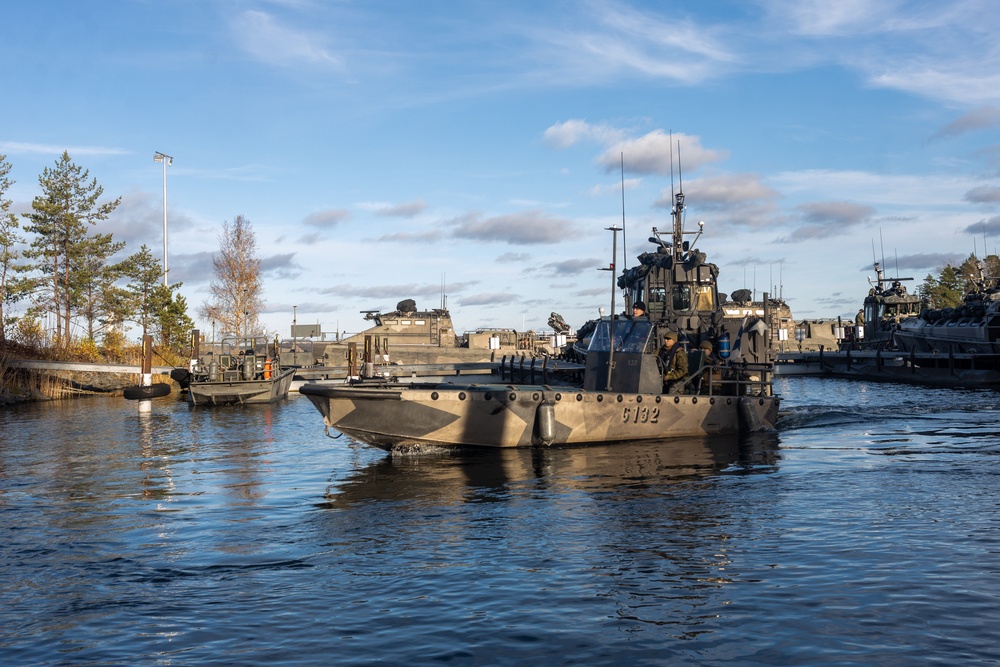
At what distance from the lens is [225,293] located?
66125 millimetres

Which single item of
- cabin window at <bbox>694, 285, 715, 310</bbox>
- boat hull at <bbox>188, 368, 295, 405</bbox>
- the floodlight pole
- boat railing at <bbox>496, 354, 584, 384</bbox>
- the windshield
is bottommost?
boat hull at <bbox>188, 368, 295, 405</bbox>

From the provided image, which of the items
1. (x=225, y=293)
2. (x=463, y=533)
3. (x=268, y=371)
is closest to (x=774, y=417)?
(x=463, y=533)

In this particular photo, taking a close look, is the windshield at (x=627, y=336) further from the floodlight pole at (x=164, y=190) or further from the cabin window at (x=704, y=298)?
the floodlight pole at (x=164, y=190)

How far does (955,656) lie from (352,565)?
5.91m

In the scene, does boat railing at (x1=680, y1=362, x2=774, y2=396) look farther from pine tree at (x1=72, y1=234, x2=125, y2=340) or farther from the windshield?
pine tree at (x1=72, y1=234, x2=125, y2=340)

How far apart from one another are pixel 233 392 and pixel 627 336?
66.8 feet

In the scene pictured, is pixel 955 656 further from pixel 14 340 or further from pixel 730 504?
pixel 14 340

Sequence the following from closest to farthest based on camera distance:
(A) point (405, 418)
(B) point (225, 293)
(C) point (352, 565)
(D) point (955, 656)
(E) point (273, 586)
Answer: (D) point (955, 656) < (E) point (273, 586) < (C) point (352, 565) < (A) point (405, 418) < (B) point (225, 293)

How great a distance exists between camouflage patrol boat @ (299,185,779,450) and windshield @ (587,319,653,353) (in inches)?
1.1

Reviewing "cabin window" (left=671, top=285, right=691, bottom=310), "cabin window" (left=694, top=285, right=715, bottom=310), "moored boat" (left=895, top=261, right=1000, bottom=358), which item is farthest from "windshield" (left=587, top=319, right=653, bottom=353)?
"moored boat" (left=895, top=261, right=1000, bottom=358)

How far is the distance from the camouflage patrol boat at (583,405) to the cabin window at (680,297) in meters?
7.64

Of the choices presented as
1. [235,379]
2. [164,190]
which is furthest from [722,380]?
[164,190]

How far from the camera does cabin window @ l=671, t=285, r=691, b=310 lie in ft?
110

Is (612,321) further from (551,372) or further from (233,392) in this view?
(233,392)
